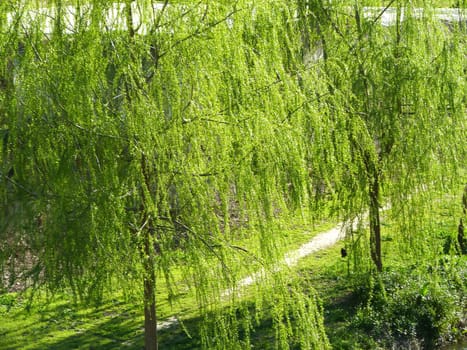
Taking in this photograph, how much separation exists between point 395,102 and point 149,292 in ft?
14.3

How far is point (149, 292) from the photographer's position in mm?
8102

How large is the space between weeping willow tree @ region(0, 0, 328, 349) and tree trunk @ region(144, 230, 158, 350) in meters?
0.03

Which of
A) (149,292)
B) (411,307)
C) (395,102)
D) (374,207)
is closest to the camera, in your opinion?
(149,292)

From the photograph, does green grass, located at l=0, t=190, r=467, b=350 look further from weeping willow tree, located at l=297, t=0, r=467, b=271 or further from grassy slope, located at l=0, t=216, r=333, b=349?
weeping willow tree, located at l=297, t=0, r=467, b=271

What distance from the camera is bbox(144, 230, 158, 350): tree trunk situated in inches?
301

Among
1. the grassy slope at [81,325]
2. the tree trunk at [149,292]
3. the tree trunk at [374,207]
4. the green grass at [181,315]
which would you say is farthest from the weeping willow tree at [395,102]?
the tree trunk at [149,292]

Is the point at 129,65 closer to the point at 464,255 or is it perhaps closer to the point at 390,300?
the point at 390,300

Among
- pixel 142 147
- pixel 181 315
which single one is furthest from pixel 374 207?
pixel 142 147

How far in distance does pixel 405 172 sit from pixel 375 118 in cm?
80

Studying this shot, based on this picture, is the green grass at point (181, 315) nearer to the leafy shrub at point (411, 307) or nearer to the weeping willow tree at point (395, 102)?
the leafy shrub at point (411, 307)

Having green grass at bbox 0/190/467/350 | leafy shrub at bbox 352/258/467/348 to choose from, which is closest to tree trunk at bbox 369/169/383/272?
green grass at bbox 0/190/467/350

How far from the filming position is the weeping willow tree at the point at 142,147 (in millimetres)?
7234

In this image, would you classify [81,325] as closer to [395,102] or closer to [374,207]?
[374,207]

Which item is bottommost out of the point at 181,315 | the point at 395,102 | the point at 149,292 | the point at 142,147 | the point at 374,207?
the point at 181,315
